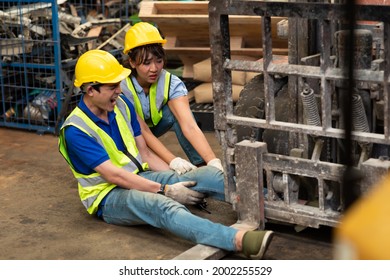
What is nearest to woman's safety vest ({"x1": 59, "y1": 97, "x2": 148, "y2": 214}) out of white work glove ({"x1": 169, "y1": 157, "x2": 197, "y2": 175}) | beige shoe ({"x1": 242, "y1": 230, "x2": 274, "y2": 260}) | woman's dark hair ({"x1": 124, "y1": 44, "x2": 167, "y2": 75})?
white work glove ({"x1": 169, "y1": 157, "x2": 197, "y2": 175})

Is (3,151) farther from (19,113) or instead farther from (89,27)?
(89,27)

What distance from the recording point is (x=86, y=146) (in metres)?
5.05

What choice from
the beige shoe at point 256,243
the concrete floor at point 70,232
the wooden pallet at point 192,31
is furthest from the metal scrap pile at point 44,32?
the beige shoe at point 256,243

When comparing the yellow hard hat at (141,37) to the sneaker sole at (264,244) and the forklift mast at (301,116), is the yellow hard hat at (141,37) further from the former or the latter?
the sneaker sole at (264,244)

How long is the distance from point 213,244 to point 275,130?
928mm

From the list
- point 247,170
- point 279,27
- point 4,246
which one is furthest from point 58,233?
point 279,27

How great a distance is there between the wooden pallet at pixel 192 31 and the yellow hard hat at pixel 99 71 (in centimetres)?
278

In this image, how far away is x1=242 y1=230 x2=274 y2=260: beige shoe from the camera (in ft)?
15.0

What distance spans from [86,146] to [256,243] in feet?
4.07

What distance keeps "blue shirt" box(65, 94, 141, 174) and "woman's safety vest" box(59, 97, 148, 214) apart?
0.03m

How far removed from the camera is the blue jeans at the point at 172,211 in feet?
15.5

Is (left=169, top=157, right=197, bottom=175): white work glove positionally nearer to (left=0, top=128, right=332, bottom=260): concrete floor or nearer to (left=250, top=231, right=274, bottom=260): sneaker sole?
(left=0, top=128, right=332, bottom=260): concrete floor

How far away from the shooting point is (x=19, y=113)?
801 centimetres

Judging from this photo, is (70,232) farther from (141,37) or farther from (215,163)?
(141,37)
